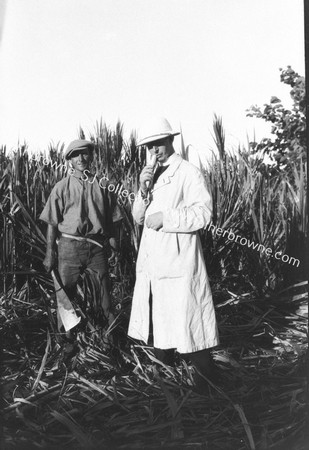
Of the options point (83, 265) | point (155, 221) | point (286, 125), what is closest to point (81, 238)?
point (83, 265)

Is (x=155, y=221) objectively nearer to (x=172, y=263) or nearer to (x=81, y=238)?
(x=172, y=263)

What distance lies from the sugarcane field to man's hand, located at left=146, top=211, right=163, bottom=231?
0.13m

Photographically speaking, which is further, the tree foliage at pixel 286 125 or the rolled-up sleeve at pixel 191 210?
the tree foliage at pixel 286 125

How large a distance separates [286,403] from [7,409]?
56.0 inches

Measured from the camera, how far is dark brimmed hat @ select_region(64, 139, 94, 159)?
3.54 m

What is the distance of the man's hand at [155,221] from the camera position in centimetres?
346

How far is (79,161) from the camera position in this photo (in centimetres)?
355

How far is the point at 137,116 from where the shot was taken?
360 centimetres

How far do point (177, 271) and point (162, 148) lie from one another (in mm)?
619

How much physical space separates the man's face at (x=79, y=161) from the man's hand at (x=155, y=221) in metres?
0.42

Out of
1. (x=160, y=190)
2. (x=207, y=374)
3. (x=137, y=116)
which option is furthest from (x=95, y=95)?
(x=207, y=374)

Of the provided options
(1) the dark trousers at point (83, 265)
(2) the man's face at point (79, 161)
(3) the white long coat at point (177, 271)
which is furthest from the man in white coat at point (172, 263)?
(2) the man's face at point (79, 161)

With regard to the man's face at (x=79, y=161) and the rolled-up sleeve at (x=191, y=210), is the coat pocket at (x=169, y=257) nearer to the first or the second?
the rolled-up sleeve at (x=191, y=210)

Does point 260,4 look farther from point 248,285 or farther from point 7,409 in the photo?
point 7,409
